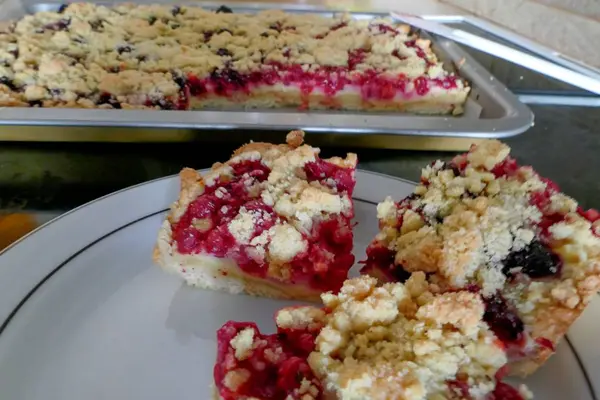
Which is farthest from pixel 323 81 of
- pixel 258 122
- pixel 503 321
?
pixel 503 321

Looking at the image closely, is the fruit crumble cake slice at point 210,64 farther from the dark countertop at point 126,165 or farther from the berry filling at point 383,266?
the berry filling at point 383,266

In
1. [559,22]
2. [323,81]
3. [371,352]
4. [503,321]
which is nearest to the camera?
[371,352]

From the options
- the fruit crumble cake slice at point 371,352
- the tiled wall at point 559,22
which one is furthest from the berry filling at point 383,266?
the tiled wall at point 559,22

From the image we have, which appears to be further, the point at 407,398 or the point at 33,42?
the point at 33,42

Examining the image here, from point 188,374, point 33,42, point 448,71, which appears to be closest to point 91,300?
point 188,374

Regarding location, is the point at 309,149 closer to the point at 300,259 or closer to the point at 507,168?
the point at 300,259

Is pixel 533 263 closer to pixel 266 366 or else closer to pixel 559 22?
pixel 266 366
